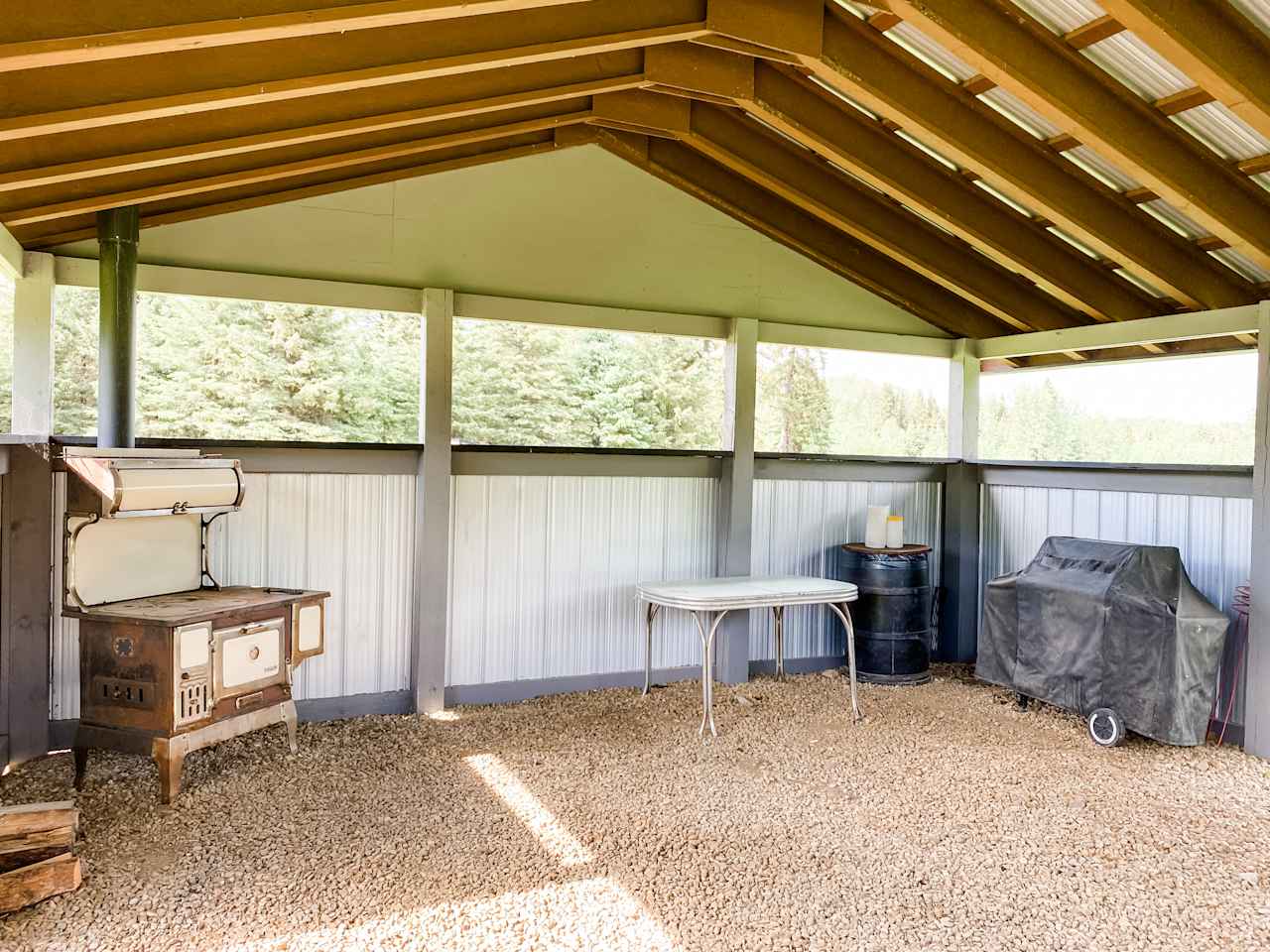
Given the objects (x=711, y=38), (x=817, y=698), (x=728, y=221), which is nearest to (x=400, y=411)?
(x=728, y=221)

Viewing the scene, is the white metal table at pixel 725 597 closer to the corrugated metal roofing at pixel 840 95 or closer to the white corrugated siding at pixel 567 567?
the white corrugated siding at pixel 567 567

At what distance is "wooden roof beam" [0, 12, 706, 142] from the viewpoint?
112 inches

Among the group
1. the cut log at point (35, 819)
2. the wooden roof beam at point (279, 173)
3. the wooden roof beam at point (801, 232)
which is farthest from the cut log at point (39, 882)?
the wooden roof beam at point (801, 232)

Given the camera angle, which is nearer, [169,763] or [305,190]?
[169,763]

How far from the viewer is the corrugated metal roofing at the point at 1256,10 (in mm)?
3225

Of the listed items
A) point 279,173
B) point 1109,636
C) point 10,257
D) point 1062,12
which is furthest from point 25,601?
point 1109,636

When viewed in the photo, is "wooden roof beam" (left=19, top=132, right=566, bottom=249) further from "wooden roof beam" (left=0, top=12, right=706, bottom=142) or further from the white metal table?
the white metal table

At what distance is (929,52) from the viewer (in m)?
4.04

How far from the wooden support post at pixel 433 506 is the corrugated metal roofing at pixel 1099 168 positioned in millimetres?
3528

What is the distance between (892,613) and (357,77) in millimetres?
4712

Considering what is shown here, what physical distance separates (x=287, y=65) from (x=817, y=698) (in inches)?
182

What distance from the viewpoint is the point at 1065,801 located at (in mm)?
4082

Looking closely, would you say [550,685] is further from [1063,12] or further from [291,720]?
[1063,12]

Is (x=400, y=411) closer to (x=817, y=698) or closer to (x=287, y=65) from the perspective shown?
(x=817, y=698)
